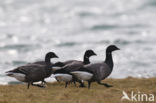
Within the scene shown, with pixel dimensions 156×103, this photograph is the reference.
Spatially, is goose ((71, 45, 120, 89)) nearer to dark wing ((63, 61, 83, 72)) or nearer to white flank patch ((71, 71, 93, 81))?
white flank patch ((71, 71, 93, 81))

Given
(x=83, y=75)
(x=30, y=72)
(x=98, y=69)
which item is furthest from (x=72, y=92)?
(x=30, y=72)

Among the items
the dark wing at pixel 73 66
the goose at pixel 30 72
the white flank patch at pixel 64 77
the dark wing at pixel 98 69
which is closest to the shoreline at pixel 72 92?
the white flank patch at pixel 64 77

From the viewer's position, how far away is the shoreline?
2369 cm

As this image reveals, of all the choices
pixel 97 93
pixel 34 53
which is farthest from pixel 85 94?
pixel 34 53

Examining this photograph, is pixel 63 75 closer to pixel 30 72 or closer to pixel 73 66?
pixel 73 66

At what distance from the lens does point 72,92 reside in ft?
83.6

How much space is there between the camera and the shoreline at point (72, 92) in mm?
23688

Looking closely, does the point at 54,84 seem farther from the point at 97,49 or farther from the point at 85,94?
the point at 97,49

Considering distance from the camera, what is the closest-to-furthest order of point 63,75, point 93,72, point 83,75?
point 83,75 → point 93,72 → point 63,75

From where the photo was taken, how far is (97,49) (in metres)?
93.6

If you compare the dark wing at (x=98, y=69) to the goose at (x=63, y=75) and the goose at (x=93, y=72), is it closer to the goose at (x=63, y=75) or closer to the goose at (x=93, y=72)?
the goose at (x=93, y=72)

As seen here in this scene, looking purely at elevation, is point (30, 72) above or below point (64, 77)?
above

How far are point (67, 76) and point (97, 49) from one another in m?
66.7

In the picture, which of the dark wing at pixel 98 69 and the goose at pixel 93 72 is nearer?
the goose at pixel 93 72
